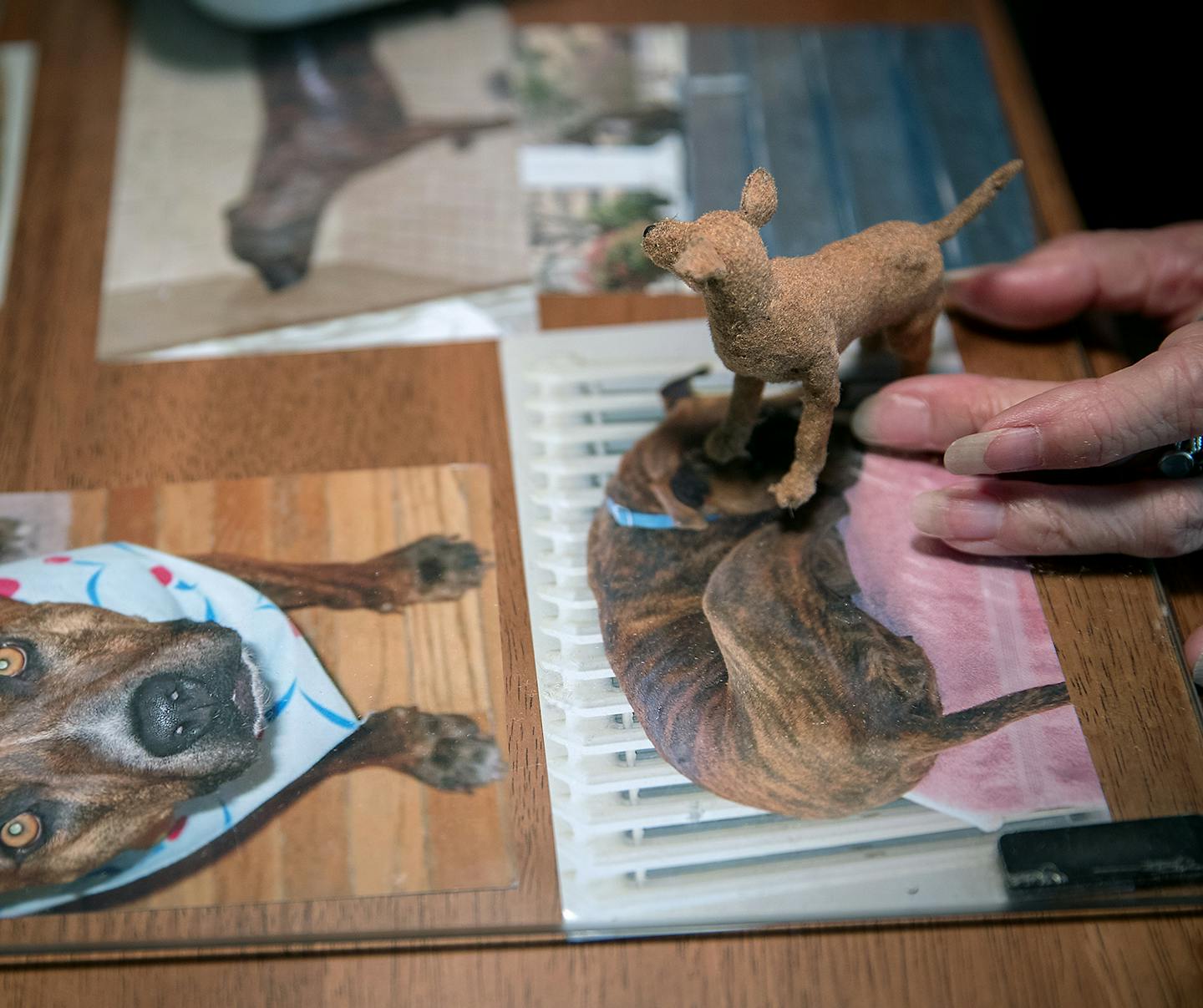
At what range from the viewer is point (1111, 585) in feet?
2.31

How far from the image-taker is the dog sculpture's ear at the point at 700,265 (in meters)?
0.53

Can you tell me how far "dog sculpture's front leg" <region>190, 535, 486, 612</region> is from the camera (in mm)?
690

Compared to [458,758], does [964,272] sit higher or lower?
higher

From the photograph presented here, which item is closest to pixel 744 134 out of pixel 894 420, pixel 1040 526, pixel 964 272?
pixel 964 272

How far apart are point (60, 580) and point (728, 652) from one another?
428mm

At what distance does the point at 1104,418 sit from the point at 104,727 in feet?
1.97

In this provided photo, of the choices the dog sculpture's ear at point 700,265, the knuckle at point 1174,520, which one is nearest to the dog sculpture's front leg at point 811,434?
the dog sculpture's ear at point 700,265

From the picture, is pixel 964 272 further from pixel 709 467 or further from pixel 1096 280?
pixel 709 467

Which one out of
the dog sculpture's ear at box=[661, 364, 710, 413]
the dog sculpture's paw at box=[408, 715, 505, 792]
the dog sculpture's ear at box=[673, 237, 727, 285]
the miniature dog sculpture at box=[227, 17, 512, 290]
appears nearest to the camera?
the dog sculpture's ear at box=[673, 237, 727, 285]

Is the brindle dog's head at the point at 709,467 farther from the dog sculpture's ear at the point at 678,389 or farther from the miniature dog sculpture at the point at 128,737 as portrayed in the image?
the miniature dog sculpture at the point at 128,737

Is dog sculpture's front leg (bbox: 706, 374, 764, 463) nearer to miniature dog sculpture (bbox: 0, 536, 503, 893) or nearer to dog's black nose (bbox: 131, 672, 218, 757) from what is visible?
miniature dog sculpture (bbox: 0, 536, 503, 893)

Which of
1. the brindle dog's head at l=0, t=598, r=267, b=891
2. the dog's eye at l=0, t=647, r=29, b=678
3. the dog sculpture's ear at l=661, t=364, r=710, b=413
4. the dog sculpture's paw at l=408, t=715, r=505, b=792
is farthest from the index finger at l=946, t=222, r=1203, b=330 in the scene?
the dog's eye at l=0, t=647, r=29, b=678

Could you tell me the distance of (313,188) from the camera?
0.90 meters

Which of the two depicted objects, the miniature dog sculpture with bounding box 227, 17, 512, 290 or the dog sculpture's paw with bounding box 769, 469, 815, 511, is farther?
the miniature dog sculpture with bounding box 227, 17, 512, 290
